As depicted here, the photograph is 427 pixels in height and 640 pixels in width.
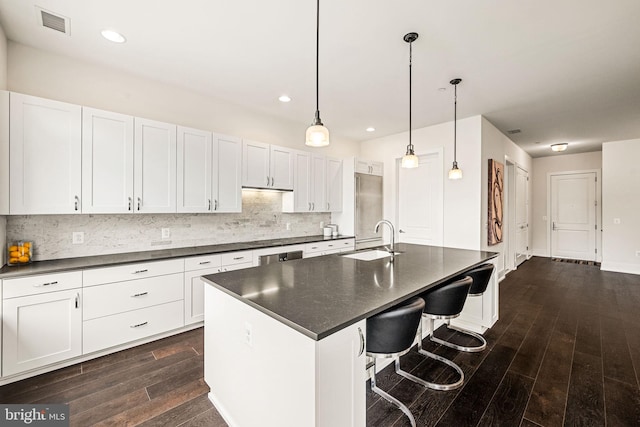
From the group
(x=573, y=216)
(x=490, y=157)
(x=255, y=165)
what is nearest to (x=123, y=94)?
(x=255, y=165)

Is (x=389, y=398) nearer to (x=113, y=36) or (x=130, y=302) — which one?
(x=130, y=302)

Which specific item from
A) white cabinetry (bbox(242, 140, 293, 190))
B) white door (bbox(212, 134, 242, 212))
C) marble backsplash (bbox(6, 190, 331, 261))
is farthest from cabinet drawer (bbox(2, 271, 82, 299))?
white cabinetry (bbox(242, 140, 293, 190))

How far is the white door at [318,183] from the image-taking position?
4.55 meters

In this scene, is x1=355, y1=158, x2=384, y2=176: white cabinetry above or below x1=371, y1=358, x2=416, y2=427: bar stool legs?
above

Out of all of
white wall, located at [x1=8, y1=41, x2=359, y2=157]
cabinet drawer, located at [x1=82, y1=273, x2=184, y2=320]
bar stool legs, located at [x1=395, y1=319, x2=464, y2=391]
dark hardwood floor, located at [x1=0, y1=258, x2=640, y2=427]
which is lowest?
dark hardwood floor, located at [x1=0, y1=258, x2=640, y2=427]

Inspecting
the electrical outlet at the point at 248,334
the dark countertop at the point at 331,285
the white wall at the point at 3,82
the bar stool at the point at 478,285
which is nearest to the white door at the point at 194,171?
the white wall at the point at 3,82

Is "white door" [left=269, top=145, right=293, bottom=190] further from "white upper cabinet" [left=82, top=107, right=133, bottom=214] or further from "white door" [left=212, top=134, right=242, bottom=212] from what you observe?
"white upper cabinet" [left=82, top=107, right=133, bottom=214]

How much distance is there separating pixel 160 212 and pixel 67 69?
160 cm

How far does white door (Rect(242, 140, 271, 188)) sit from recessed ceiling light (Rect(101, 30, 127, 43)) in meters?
1.56

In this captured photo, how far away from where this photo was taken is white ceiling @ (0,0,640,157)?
2.01 m

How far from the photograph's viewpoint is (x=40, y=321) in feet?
7.06

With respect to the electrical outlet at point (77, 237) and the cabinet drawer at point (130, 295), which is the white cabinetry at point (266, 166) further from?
the electrical outlet at point (77, 237)

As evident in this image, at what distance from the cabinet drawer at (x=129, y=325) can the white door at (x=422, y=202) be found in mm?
3872

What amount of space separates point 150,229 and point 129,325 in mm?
1040
